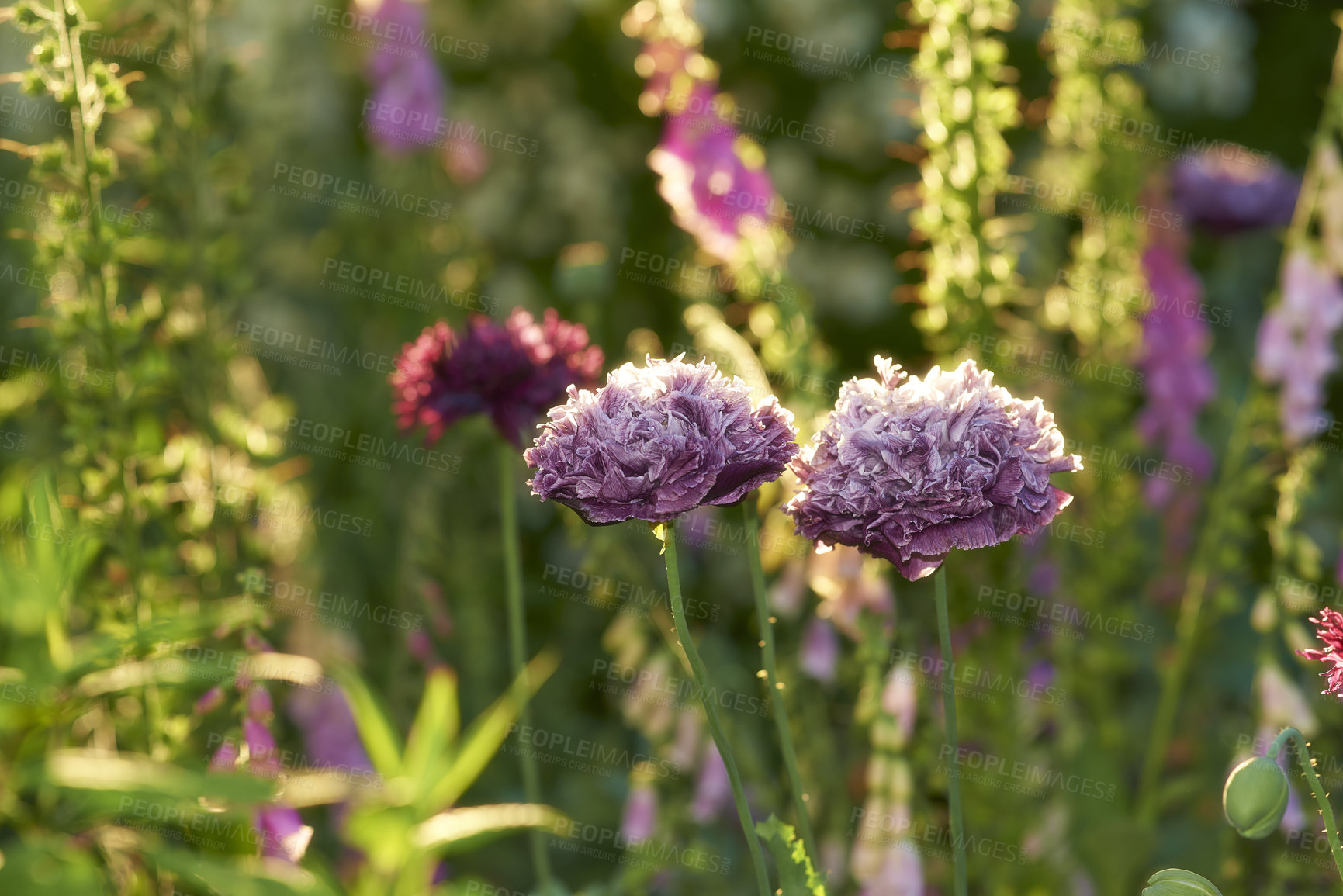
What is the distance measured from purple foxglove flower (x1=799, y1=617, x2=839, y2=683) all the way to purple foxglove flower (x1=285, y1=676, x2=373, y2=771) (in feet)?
2.13

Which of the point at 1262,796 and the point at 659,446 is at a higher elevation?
the point at 659,446

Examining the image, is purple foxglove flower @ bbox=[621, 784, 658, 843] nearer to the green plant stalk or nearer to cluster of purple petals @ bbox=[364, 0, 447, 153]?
the green plant stalk

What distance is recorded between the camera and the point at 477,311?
74.9 inches

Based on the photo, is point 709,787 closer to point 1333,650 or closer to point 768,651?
point 768,651

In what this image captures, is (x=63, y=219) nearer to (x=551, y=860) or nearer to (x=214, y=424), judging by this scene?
(x=214, y=424)

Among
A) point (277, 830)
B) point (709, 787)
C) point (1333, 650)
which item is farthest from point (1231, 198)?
point (277, 830)

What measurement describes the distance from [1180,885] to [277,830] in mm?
733

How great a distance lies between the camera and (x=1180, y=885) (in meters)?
0.67

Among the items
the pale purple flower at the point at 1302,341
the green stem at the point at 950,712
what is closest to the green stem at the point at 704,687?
the green stem at the point at 950,712

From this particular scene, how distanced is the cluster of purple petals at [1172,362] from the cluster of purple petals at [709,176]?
656mm

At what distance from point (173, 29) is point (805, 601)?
1.03m

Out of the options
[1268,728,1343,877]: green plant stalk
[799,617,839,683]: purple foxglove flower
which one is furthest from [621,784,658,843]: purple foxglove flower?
[1268,728,1343,877]: green plant stalk

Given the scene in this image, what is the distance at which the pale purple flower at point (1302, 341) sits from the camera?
1.20 m

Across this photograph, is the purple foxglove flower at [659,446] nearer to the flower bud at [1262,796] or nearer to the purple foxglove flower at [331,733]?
the flower bud at [1262,796]
